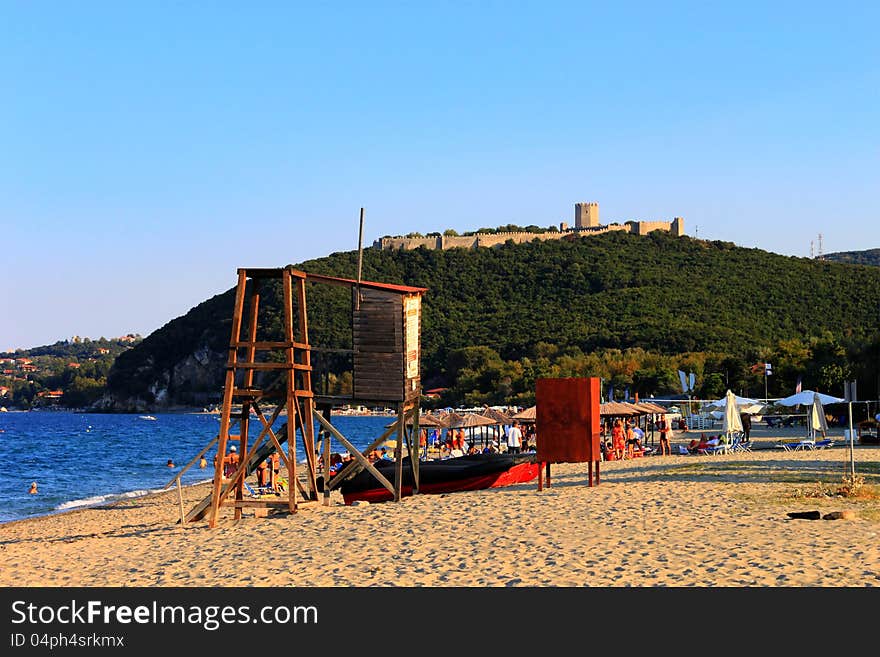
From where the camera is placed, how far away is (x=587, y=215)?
541 ft

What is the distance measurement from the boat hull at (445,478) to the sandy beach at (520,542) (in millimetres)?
788

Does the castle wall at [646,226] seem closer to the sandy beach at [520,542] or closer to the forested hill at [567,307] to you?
the forested hill at [567,307]

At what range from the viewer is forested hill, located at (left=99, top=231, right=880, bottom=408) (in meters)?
102

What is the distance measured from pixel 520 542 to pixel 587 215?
155161 millimetres

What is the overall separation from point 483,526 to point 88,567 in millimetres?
4971

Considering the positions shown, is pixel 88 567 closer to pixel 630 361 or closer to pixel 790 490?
→ pixel 790 490

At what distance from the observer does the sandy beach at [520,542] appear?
1030 centimetres

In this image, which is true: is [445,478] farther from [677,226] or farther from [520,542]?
[677,226]

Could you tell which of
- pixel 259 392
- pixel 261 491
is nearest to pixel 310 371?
pixel 259 392

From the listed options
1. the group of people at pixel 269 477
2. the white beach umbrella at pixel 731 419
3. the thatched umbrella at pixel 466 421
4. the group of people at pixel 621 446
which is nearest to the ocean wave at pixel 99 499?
the group of people at pixel 269 477

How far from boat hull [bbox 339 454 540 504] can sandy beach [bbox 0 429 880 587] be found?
2.59ft

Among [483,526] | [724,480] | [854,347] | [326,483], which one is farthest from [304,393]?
[854,347]

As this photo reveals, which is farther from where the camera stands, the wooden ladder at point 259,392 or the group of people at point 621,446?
the group of people at point 621,446

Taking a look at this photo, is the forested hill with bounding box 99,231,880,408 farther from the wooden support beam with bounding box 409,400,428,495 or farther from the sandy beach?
the sandy beach
